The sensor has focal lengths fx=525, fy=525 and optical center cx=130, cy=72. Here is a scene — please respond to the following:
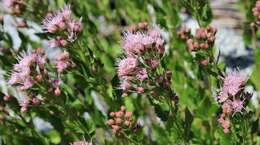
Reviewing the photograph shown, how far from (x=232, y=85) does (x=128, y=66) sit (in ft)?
1.82

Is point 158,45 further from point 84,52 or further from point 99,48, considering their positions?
point 99,48

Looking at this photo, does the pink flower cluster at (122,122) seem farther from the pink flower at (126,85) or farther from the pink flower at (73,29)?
the pink flower at (73,29)

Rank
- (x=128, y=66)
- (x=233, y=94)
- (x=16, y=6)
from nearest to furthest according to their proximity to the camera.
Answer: (x=233, y=94) < (x=128, y=66) < (x=16, y=6)

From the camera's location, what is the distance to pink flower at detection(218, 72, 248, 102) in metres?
2.69

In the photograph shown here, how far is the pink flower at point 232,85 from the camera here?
269 cm

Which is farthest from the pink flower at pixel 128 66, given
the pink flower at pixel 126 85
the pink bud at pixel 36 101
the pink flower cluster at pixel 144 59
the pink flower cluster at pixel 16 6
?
the pink flower cluster at pixel 16 6

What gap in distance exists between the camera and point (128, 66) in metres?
2.80

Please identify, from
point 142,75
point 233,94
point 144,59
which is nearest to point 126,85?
point 142,75

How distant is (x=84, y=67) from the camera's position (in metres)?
3.30

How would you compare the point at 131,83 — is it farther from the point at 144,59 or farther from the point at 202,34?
the point at 202,34

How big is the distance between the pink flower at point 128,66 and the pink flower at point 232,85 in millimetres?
478

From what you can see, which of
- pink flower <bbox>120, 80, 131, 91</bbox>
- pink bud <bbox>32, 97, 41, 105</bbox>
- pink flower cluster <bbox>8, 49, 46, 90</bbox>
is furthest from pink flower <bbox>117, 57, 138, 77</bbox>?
pink bud <bbox>32, 97, 41, 105</bbox>

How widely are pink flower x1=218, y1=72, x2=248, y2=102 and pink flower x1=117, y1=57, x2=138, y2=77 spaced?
1.57ft

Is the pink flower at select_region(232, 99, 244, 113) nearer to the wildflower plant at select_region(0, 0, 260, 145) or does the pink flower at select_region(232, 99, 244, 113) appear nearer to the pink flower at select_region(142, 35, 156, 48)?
the wildflower plant at select_region(0, 0, 260, 145)
